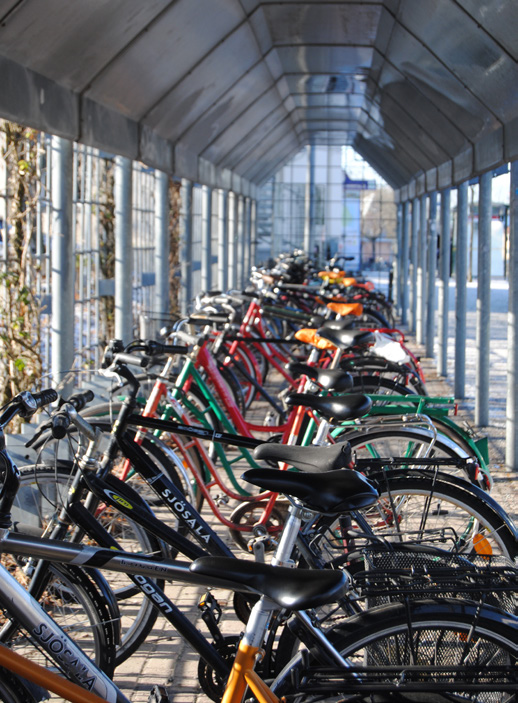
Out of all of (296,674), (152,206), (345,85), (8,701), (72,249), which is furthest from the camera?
(152,206)

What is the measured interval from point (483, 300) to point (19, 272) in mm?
3295

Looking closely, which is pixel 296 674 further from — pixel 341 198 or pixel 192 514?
pixel 341 198

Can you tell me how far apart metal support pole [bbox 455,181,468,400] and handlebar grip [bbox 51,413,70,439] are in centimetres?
586

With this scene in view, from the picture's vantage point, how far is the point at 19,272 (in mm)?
6125

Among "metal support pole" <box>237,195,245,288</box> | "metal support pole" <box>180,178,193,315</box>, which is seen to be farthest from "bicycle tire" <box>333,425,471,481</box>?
"metal support pole" <box>237,195,245,288</box>

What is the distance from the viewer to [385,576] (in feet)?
6.94

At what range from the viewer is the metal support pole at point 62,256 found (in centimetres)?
507

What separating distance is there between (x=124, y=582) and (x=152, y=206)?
8480 mm

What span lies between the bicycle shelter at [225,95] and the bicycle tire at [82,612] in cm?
179

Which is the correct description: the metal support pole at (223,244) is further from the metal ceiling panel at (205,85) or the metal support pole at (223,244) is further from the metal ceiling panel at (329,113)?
the metal ceiling panel at (205,85)

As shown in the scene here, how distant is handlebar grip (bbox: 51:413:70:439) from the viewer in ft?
8.32

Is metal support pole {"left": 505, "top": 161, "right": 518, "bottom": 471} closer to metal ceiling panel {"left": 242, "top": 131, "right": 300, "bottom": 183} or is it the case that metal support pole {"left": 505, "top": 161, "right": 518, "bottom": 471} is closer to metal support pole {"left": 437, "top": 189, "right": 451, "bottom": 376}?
metal support pole {"left": 437, "top": 189, "right": 451, "bottom": 376}

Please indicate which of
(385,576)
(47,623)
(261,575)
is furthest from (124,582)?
(261,575)

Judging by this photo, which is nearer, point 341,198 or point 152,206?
point 152,206
